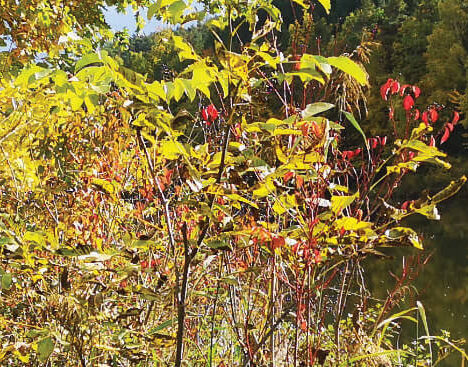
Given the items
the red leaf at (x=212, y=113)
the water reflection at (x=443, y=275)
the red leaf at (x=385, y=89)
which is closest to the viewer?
the red leaf at (x=212, y=113)

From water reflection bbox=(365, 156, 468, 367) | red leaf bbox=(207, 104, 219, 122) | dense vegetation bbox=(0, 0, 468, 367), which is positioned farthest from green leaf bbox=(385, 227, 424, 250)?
water reflection bbox=(365, 156, 468, 367)

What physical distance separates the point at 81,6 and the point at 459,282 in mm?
9343

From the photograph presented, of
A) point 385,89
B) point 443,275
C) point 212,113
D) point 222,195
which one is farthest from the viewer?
point 443,275

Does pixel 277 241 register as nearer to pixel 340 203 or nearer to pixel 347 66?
pixel 340 203

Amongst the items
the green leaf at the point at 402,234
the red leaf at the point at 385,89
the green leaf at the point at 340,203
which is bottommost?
the green leaf at the point at 402,234

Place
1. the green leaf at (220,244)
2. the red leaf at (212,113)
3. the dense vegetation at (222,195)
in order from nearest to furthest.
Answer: the dense vegetation at (222,195), the green leaf at (220,244), the red leaf at (212,113)

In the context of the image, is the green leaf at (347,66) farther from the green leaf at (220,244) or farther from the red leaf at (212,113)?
the red leaf at (212,113)

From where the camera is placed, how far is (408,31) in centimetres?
3042

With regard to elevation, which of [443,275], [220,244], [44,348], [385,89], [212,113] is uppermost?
[443,275]

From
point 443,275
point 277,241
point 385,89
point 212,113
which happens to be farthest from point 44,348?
point 443,275

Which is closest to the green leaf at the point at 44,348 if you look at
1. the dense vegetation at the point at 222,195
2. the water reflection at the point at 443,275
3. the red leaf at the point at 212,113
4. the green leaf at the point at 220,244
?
the dense vegetation at the point at 222,195

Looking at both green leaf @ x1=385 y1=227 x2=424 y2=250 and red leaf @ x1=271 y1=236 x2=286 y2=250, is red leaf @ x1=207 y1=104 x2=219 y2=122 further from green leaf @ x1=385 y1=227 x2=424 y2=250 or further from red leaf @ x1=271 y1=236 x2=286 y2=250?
green leaf @ x1=385 y1=227 x2=424 y2=250

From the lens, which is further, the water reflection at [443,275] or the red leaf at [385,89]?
the water reflection at [443,275]

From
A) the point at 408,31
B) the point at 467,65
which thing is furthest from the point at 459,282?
the point at 408,31
